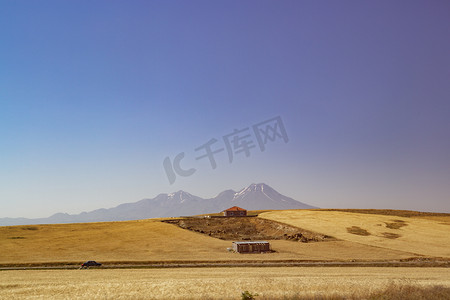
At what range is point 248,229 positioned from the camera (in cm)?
9700

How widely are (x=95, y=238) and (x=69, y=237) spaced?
6555 mm

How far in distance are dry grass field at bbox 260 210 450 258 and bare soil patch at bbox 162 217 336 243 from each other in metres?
4.16

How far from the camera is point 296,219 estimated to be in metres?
103

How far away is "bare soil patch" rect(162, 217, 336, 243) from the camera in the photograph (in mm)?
78525

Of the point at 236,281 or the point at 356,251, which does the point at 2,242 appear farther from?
the point at 356,251

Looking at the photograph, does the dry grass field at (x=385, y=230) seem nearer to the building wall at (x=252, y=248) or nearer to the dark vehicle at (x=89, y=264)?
the building wall at (x=252, y=248)

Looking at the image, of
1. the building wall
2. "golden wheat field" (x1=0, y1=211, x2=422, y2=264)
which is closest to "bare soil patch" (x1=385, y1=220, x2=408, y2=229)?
"golden wheat field" (x1=0, y1=211, x2=422, y2=264)

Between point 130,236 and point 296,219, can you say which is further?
point 296,219

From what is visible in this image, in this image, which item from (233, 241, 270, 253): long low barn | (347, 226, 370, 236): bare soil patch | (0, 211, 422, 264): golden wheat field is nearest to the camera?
(0, 211, 422, 264): golden wheat field

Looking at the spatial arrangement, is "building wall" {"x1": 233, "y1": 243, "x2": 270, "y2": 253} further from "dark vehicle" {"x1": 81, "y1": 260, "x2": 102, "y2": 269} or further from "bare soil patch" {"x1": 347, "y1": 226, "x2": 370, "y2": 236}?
"bare soil patch" {"x1": 347, "y1": 226, "x2": 370, "y2": 236}

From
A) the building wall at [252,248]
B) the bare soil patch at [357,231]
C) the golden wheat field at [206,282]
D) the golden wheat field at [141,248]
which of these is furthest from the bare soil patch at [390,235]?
the building wall at [252,248]

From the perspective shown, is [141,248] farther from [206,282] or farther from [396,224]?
[396,224]

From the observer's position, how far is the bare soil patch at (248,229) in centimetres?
7853

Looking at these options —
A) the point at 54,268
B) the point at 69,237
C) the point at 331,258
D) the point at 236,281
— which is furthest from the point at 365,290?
the point at 69,237
